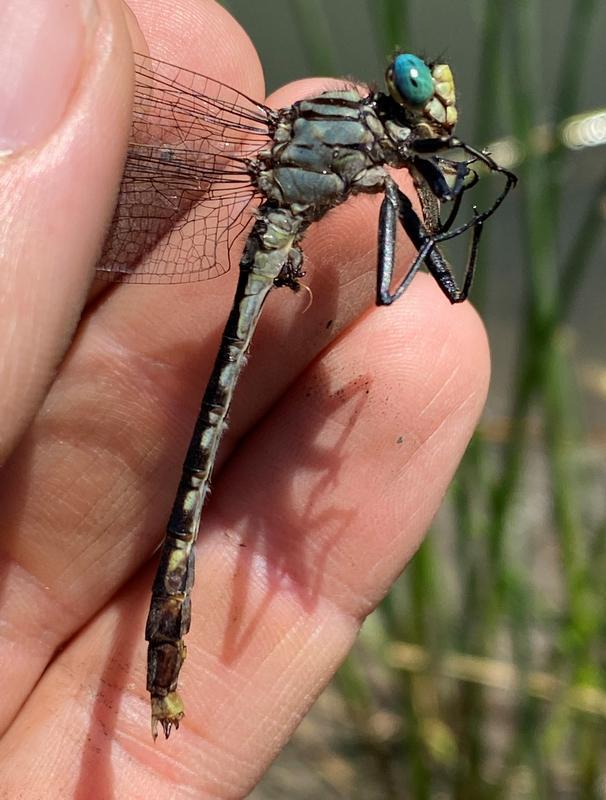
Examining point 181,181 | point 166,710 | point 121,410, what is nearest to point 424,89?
point 181,181

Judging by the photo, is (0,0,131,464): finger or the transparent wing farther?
the transparent wing

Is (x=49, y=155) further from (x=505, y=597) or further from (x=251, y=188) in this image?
(x=505, y=597)

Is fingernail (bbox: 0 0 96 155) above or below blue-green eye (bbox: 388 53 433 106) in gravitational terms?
below

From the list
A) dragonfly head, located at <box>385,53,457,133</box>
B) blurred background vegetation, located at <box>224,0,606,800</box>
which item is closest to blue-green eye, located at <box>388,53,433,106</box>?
dragonfly head, located at <box>385,53,457,133</box>

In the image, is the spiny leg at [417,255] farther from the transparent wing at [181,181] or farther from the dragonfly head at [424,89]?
the transparent wing at [181,181]

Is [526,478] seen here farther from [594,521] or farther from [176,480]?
[176,480]

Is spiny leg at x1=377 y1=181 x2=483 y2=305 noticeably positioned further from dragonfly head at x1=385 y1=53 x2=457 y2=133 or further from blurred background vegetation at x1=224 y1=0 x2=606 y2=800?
blurred background vegetation at x1=224 y1=0 x2=606 y2=800

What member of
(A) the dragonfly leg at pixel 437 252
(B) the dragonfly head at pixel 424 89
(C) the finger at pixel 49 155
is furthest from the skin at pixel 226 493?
(C) the finger at pixel 49 155
